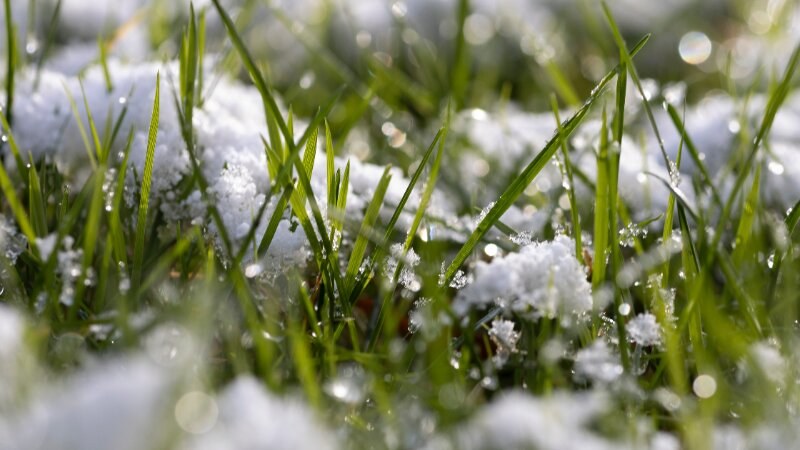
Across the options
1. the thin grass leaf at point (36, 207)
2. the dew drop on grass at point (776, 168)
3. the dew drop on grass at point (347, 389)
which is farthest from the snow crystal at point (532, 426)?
the dew drop on grass at point (776, 168)

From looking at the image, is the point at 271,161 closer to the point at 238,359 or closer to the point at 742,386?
the point at 238,359

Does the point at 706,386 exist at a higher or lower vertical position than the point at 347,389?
higher

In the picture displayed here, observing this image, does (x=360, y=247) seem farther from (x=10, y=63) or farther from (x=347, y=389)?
(x=10, y=63)

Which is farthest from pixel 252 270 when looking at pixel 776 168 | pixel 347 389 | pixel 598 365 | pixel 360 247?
pixel 776 168

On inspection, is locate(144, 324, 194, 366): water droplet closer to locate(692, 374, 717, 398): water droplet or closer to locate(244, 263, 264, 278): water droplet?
locate(244, 263, 264, 278): water droplet

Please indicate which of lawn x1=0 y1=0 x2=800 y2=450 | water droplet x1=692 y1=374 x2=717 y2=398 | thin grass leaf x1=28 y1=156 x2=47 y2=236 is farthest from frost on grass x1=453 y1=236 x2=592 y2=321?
thin grass leaf x1=28 y1=156 x2=47 y2=236

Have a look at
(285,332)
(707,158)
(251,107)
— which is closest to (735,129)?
(707,158)
